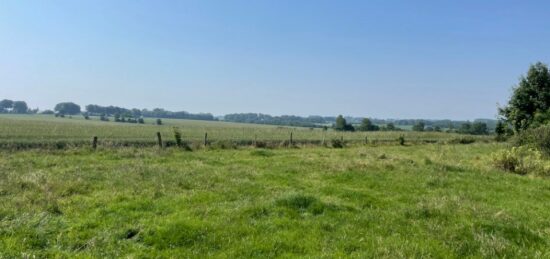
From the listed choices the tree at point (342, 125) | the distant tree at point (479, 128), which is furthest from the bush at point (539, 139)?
the distant tree at point (479, 128)

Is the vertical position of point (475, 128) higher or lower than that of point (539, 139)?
lower

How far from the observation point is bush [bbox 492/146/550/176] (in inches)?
727

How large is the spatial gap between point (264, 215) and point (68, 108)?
166 metres

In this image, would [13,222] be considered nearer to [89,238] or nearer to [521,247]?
[89,238]

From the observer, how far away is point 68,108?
15650cm

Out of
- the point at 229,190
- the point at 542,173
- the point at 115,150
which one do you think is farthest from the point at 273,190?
the point at 115,150

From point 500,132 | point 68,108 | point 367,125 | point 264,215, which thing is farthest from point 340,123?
point 68,108

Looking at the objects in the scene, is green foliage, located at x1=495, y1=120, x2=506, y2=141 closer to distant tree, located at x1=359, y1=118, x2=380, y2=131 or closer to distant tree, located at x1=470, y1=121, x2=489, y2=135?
distant tree, located at x1=470, y1=121, x2=489, y2=135

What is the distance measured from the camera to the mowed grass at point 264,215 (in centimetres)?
681

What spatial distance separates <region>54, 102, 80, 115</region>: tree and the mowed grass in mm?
153232

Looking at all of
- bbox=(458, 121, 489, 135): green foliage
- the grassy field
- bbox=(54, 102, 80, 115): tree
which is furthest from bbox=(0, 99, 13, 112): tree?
bbox=(458, 121, 489, 135): green foliage

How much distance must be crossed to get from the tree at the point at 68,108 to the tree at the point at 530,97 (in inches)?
5814

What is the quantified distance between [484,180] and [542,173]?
438 cm

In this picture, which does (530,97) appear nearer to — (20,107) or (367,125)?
(367,125)
